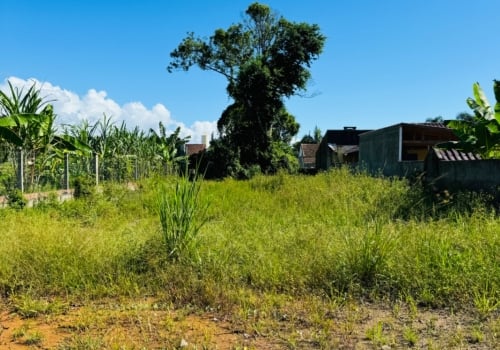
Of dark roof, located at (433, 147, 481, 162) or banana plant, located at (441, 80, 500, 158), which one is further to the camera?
dark roof, located at (433, 147, 481, 162)

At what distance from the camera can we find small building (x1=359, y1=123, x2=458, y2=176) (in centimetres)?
1502

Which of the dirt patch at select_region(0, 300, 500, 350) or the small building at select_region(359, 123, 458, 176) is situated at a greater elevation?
the small building at select_region(359, 123, 458, 176)

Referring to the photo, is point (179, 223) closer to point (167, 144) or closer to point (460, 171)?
point (460, 171)

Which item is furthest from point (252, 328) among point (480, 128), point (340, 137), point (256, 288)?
point (340, 137)

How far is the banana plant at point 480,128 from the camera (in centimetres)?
1001

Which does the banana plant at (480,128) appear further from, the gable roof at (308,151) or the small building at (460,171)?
the gable roof at (308,151)

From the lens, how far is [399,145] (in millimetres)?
15180

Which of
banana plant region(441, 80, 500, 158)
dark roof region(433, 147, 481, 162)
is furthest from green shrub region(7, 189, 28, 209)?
banana plant region(441, 80, 500, 158)

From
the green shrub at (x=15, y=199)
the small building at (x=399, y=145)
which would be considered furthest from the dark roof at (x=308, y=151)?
the green shrub at (x=15, y=199)

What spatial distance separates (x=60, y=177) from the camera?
12.6 m

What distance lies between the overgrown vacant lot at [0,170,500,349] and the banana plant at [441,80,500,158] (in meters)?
4.92

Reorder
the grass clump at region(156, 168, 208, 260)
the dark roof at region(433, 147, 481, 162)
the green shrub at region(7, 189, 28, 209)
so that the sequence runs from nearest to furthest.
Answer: the grass clump at region(156, 168, 208, 260), the green shrub at region(7, 189, 28, 209), the dark roof at region(433, 147, 481, 162)

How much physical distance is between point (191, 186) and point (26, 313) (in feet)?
7.27

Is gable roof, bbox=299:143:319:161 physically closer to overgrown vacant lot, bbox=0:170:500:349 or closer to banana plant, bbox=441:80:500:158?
banana plant, bbox=441:80:500:158
